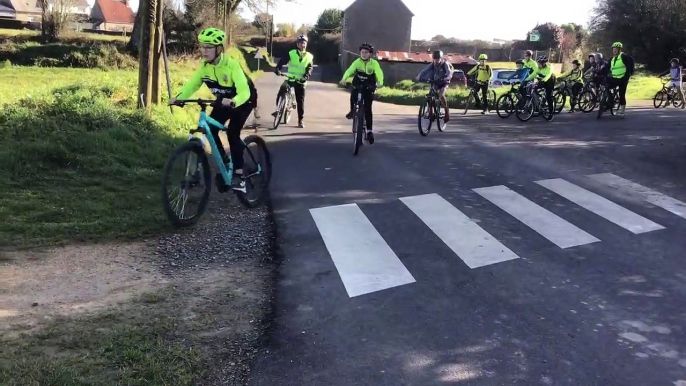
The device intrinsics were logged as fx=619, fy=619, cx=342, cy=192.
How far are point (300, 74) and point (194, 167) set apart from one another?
7921mm

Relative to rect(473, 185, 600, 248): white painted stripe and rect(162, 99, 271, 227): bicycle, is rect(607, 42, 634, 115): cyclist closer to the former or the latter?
rect(473, 185, 600, 248): white painted stripe

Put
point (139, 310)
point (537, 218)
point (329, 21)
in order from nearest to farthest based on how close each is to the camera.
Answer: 1. point (139, 310)
2. point (537, 218)
3. point (329, 21)

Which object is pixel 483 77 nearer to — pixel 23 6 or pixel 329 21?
pixel 329 21

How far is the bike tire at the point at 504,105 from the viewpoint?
18094mm

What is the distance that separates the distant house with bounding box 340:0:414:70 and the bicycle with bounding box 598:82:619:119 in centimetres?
4789

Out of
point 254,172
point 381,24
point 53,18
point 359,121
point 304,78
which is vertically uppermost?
point 381,24

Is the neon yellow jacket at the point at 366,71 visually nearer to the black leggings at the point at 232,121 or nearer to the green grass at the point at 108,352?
the black leggings at the point at 232,121

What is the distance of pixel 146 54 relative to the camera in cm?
1242

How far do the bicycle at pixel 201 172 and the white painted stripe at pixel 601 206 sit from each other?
13.7 feet

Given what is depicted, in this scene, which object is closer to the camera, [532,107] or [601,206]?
[601,206]

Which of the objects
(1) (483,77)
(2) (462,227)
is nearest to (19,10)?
(1) (483,77)

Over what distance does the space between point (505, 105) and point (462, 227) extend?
481 inches

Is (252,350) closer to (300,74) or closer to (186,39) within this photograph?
(300,74)

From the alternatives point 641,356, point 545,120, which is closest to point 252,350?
point 641,356
